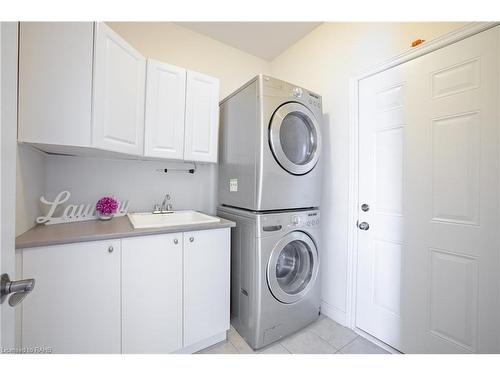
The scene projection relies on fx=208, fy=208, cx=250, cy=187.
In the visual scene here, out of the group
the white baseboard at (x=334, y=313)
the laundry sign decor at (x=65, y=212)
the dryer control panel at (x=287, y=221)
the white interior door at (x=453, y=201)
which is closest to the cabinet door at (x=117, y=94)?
the laundry sign decor at (x=65, y=212)

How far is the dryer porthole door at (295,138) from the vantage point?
1501mm

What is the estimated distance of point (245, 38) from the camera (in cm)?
216

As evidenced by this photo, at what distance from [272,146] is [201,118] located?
2.31 ft

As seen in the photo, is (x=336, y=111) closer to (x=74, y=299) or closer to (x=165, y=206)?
(x=165, y=206)

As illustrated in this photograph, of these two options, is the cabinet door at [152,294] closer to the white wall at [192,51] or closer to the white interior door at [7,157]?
the white interior door at [7,157]

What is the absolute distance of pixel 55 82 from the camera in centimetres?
110

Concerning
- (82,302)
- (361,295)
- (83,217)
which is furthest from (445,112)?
(83,217)

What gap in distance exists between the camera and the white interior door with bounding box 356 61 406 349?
145 centimetres

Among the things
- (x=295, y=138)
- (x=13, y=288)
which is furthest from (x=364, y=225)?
(x=13, y=288)

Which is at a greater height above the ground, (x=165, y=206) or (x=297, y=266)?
(x=165, y=206)

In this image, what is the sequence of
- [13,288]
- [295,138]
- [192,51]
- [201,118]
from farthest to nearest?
[192,51] < [201,118] < [295,138] < [13,288]

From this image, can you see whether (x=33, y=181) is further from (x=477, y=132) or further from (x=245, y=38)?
(x=477, y=132)

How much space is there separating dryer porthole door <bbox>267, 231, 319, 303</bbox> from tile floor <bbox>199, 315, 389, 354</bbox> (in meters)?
0.29

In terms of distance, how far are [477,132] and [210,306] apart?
192 cm
